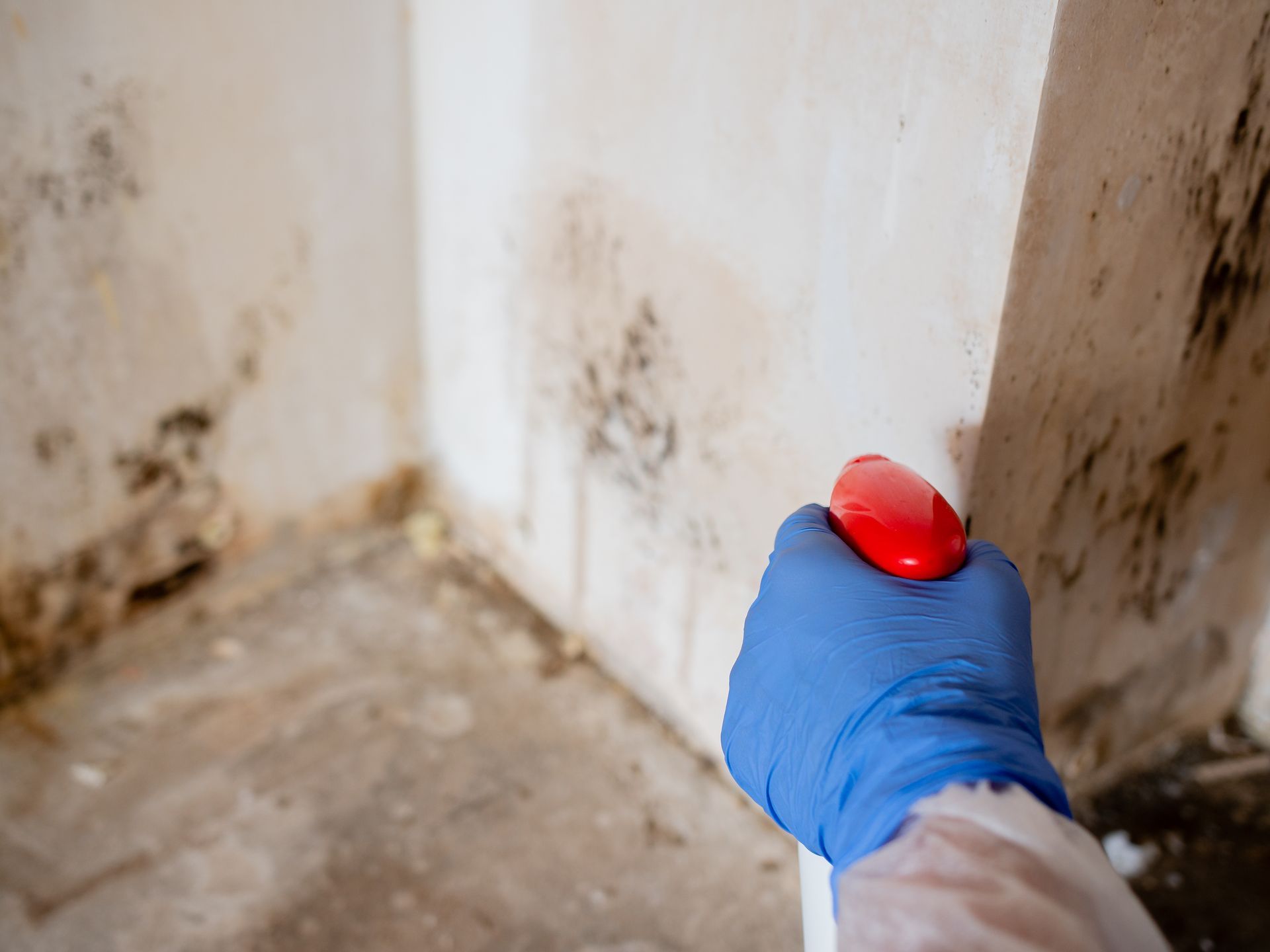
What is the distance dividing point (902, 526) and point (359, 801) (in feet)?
4.25

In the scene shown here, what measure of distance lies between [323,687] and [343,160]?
3.78 ft

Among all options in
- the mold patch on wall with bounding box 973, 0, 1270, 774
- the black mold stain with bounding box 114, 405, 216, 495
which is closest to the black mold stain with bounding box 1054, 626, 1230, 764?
the mold patch on wall with bounding box 973, 0, 1270, 774

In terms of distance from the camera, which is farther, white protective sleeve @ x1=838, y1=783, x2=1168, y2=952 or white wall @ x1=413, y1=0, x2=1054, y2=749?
white wall @ x1=413, y1=0, x2=1054, y2=749

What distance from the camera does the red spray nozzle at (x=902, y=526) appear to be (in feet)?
3.49

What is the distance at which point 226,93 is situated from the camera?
1.97 m

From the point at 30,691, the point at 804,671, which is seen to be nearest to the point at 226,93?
the point at 30,691

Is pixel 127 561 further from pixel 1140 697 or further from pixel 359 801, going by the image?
pixel 1140 697

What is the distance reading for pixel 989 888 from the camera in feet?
2.56

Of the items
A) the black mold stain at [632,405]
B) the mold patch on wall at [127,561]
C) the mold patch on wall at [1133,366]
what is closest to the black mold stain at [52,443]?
the mold patch on wall at [127,561]

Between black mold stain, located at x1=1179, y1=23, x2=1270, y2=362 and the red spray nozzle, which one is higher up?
black mold stain, located at x1=1179, y1=23, x2=1270, y2=362

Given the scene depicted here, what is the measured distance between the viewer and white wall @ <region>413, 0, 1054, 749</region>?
4.10ft

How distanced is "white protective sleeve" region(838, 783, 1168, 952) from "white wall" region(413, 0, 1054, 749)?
59 cm

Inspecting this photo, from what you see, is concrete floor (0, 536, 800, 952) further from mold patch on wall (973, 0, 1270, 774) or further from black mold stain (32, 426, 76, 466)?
mold patch on wall (973, 0, 1270, 774)

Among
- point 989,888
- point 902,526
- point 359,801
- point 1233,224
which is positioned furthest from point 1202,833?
point 359,801
